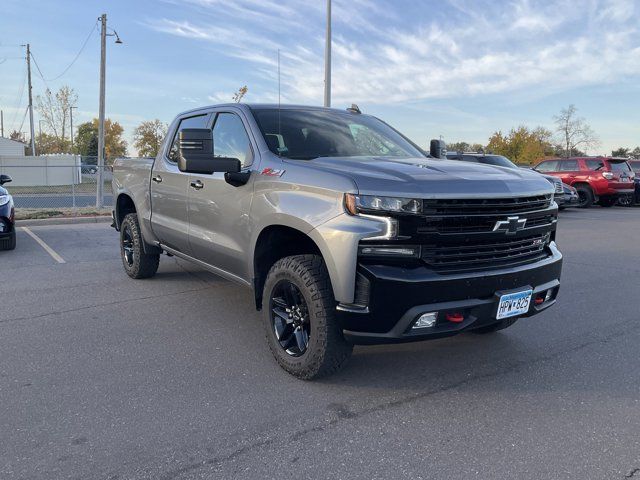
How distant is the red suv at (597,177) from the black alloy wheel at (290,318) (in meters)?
18.5

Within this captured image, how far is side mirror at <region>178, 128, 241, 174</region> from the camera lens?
12.8ft

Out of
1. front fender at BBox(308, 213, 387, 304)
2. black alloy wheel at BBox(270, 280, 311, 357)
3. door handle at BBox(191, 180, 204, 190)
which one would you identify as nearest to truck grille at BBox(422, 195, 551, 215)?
front fender at BBox(308, 213, 387, 304)

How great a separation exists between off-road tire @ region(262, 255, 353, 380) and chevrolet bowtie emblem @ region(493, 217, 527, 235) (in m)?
1.11

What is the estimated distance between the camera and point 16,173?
3231 centimetres

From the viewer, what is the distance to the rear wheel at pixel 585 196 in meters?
20.0

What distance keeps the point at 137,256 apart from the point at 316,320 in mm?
3727

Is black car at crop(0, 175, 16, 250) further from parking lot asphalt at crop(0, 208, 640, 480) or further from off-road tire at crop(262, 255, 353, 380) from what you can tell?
off-road tire at crop(262, 255, 353, 380)

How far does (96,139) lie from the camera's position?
6234 centimetres

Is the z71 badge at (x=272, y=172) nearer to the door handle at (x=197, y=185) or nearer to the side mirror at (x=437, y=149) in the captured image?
the door handle at (x=197, y=185)

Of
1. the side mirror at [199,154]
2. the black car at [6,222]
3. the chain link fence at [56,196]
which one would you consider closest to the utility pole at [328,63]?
the chain link fence at [56,196]

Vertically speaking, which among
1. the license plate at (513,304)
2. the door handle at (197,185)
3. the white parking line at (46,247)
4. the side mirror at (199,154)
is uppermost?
the side mirror at (199,154)

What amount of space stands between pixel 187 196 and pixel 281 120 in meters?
1.15

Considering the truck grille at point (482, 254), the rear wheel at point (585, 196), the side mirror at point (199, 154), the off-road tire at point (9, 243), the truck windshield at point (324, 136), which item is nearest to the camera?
the truck grille at point (482, 254)

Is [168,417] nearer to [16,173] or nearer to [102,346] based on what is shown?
[102,346]
